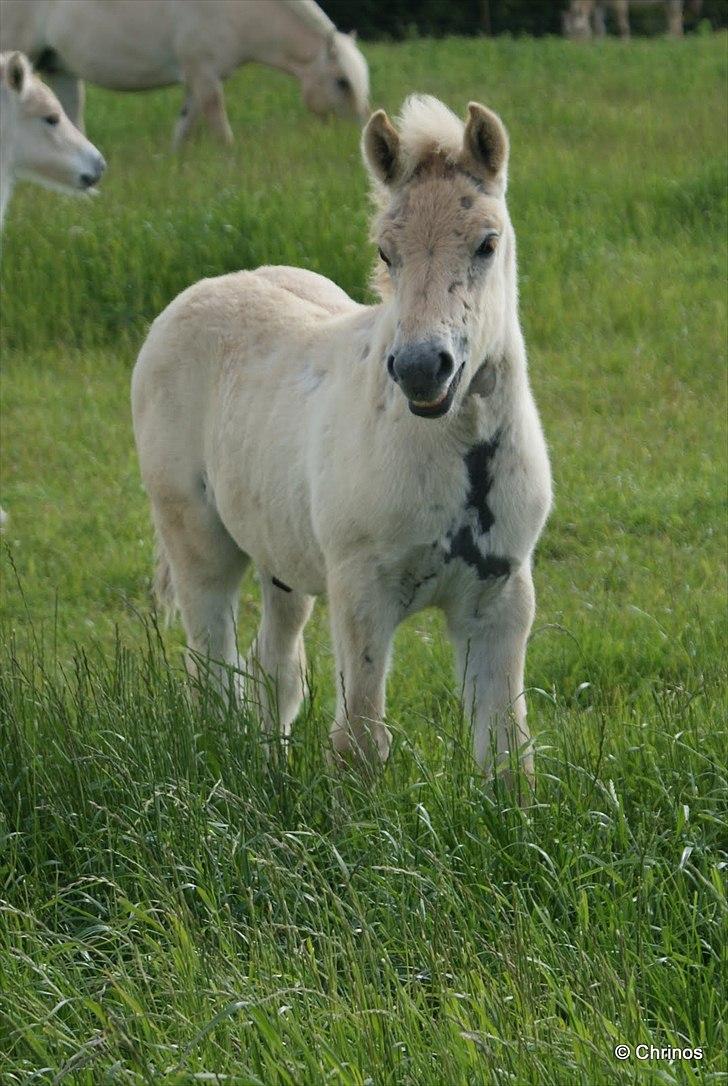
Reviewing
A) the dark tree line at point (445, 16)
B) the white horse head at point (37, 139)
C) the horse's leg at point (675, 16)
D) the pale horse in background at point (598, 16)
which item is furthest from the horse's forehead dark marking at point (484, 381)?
the dark tree line at point (445, 16)

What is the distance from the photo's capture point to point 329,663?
609cm

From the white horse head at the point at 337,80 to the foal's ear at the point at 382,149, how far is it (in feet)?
33.3

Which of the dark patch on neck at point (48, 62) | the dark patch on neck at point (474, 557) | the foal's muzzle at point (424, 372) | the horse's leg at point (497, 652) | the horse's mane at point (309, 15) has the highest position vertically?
the horse's mane at point (309, 15)

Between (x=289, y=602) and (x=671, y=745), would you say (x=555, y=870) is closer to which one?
(x=671, y=745)

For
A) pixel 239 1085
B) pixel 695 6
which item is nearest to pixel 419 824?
pixel 239 1085

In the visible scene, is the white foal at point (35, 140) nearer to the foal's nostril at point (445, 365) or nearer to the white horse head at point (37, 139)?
the white horse head at point (37, 139)

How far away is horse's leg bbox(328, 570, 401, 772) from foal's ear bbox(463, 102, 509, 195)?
1072 mm

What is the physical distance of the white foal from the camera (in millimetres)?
9156

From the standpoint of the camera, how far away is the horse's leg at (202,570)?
17.4 ft

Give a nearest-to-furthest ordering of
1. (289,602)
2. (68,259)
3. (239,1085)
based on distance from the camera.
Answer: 1. (239,1085)
2. (289,602)
3. (68,259)

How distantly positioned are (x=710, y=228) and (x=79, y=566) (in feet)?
18.8

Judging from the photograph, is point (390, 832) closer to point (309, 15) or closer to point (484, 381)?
point (484, 381)

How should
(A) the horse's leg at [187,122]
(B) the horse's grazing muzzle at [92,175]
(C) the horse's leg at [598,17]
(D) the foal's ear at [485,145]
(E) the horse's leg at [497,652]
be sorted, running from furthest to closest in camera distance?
(C) the horse's leg at [598,17] → (A) the horse's leg at [187,122] → (B) the horse's grazing muzzle at [92,175] → (E) the horse's leg at [497,652] → (D) the foal's ear at [485,145]
